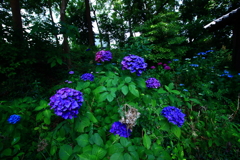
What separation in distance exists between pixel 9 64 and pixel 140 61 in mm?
3400

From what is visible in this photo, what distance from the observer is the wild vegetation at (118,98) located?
3.13ft

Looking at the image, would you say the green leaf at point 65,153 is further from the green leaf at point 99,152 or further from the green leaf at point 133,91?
the green leaf at point 133,91

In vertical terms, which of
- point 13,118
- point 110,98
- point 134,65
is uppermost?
point 134,65

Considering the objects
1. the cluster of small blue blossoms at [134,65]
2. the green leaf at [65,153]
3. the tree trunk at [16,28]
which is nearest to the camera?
the green leaf at [65,153]

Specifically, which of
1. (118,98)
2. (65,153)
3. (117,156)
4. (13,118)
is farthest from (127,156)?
(13,118)

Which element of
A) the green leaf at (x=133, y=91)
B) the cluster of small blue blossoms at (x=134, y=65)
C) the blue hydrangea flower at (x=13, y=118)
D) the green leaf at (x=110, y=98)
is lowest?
the blue hydrangea flower at (x=13, y=118)

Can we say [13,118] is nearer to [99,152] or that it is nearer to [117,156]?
[99,152]

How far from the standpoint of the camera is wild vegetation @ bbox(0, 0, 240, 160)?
3.13ft

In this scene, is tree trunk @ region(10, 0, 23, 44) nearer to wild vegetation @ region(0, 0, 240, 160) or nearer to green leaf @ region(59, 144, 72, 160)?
wild vegetation @ region(0, 0, 240, 160)

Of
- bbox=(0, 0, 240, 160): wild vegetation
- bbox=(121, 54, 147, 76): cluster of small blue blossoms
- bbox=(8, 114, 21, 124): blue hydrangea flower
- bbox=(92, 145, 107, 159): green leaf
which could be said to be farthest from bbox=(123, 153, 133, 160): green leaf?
bbox=(8, 114, 21, 124): blue hydrangea flower

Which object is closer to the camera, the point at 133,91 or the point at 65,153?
the point at 65,153

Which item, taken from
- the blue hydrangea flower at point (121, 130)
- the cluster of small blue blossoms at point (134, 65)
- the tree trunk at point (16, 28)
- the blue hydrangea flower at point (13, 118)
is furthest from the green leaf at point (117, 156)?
the tree trunk at point (16, 28)

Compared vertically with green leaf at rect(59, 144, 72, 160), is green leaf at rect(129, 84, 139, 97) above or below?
above

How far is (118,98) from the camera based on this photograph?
136cm
